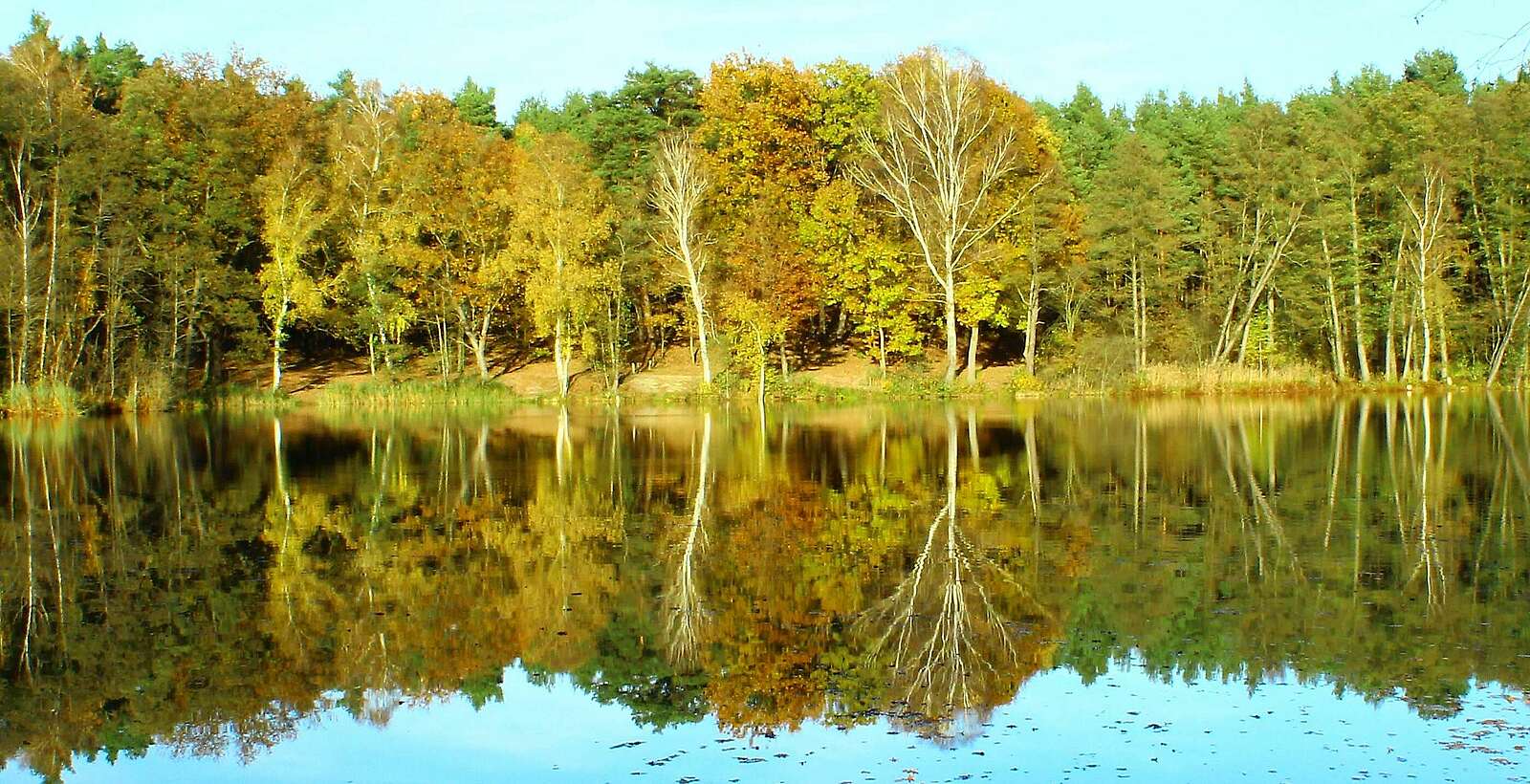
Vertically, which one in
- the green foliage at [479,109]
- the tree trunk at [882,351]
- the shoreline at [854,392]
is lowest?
the shoreline at [854,392]

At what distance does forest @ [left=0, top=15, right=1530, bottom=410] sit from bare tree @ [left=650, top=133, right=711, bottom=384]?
0.18m

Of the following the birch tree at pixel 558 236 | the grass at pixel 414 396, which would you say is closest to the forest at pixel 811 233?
the birch tree at pixel 558 236

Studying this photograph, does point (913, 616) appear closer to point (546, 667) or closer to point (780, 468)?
point (546, 667)

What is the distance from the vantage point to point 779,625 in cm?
1111

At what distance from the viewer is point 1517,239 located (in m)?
49.3

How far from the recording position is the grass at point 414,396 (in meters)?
46.7

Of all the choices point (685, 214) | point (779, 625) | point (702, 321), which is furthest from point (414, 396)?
point (779, 625)

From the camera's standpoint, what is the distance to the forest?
4706 centimetres

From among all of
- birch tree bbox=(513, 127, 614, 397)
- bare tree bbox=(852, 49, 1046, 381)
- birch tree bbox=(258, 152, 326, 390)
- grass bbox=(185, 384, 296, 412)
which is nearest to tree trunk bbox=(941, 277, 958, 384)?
bare tree bbox=(852, 49, 1046, 381)

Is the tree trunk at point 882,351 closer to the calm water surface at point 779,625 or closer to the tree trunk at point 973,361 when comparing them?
the tree trunk at point 973,361

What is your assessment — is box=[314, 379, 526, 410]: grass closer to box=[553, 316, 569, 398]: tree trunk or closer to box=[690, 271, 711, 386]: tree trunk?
box=[553, 316, 569, 398]: tree trunk

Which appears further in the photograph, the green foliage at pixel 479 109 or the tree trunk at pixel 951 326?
the green foliage at pixel 479 109

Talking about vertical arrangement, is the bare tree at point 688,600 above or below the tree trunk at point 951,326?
below

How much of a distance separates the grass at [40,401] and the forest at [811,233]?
269cm
